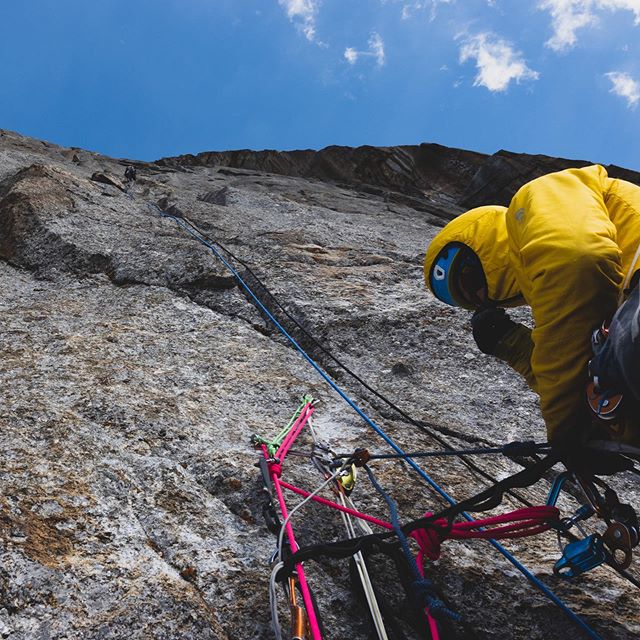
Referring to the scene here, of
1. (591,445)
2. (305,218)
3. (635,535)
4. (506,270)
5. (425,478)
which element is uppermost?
(305,218)

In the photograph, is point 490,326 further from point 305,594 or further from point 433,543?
point 305,594

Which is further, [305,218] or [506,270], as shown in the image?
[305,218]

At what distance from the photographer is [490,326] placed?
3.26 m

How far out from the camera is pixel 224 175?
2112cm

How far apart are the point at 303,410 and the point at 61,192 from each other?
650cm

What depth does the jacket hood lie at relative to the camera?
2631mm

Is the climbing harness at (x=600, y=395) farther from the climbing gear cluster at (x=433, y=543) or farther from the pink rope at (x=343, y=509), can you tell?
the pink rope at (x=343, y=509)

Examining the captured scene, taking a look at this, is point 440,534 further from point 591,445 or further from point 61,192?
point 61,192

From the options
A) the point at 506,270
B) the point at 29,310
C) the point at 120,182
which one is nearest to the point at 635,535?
the point at 506,270

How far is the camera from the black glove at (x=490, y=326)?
125 inches

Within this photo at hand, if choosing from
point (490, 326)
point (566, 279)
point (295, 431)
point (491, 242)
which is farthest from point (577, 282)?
point (295, 431)

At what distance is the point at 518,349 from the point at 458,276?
0.67 metres

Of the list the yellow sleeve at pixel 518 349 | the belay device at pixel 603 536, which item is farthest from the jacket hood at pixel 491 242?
the belay device at pixel 603 536

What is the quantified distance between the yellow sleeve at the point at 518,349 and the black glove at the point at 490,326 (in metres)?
0.03
